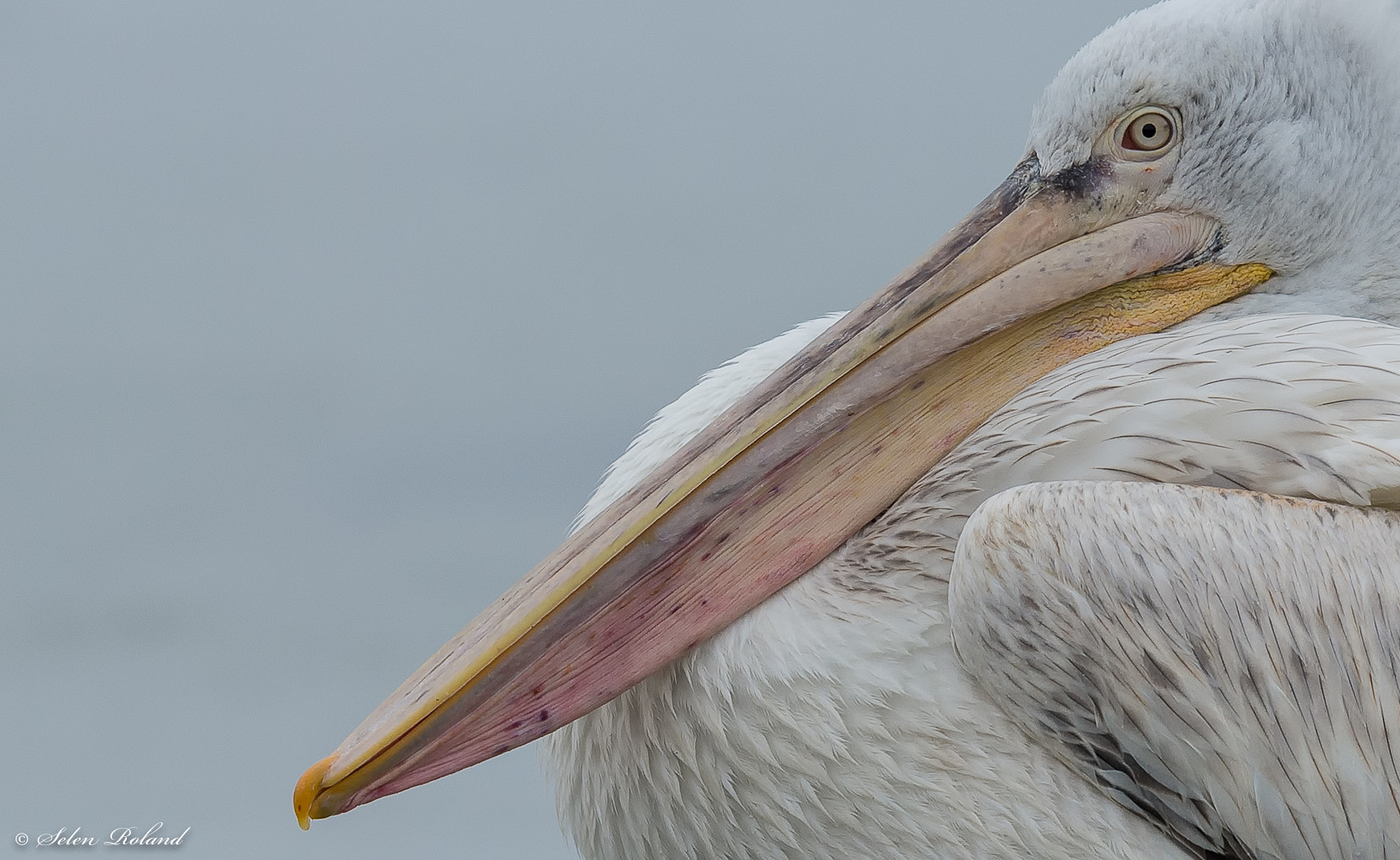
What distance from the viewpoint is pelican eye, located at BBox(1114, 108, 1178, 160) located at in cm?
230

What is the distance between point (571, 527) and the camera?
2514 millimetres

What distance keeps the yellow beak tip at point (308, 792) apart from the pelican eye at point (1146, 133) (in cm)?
144

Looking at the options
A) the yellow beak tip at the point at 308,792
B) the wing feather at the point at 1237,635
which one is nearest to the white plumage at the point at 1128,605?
the wing feather at the point at 1237,635

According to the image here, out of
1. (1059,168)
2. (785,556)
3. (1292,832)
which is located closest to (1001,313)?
(1059,168)

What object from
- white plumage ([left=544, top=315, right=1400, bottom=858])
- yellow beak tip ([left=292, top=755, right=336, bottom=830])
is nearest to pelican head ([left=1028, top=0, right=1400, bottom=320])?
white plumage ([left=544, top=315, right=1400, bottom=858])

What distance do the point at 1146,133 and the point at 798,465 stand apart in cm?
75

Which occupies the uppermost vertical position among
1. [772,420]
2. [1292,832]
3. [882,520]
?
[772,420]

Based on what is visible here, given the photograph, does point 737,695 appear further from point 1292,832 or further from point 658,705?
point 1292,832

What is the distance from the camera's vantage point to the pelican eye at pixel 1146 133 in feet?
7.54

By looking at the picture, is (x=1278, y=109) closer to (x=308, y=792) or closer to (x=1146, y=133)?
(x=1146, y=133)

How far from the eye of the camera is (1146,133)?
231 cm

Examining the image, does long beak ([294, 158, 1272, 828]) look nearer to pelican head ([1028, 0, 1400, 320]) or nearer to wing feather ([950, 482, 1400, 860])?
pelican head ([1028, 0, 1400, 320])

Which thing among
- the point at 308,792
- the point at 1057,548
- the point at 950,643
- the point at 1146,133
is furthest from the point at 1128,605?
the point at 308,792

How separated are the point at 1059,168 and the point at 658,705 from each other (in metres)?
1.01
